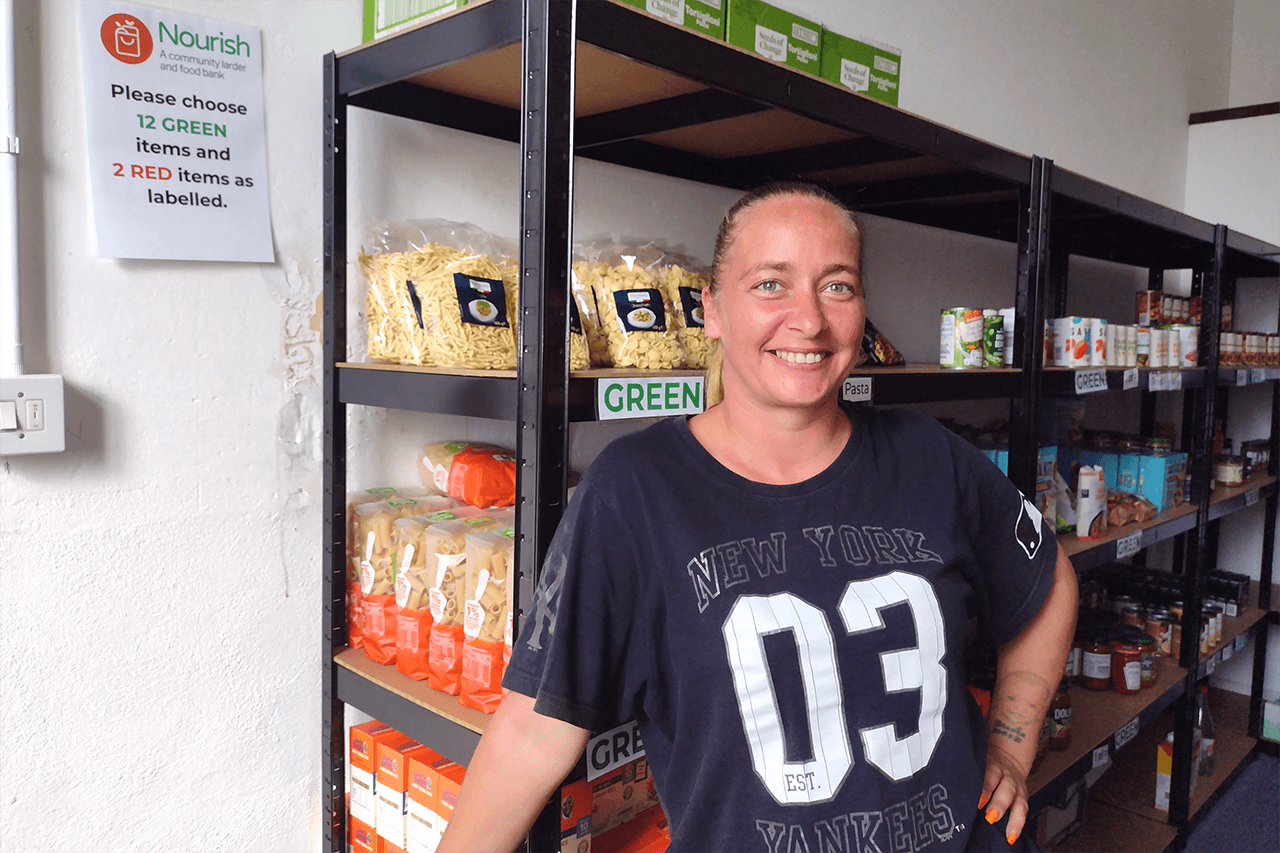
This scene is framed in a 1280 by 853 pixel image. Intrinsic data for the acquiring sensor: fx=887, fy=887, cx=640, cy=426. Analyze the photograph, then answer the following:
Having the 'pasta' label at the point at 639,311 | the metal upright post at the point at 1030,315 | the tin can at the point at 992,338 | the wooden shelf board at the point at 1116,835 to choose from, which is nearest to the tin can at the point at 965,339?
the tin can at the point at 992,338

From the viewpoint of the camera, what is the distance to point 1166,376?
2621mm

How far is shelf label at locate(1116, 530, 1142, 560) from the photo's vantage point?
239cm

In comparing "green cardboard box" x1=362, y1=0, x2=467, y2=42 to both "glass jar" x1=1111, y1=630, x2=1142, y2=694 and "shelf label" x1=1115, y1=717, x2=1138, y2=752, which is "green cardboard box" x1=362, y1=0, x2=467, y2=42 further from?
"glass jar" x1=1111, y1=630, x2=1142, y2=694

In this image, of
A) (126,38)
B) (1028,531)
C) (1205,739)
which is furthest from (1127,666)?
(126,38)

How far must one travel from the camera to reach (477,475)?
167 centimetres

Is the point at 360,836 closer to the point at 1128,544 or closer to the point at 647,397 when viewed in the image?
the point at 647,397

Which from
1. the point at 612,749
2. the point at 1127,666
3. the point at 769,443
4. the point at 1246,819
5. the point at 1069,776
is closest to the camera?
the point at 769,443

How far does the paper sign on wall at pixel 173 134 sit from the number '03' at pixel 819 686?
1.06m

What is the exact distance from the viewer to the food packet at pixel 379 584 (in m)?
1.56

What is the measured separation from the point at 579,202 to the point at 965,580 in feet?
3.77

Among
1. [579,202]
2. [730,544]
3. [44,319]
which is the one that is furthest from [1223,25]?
[44,319]

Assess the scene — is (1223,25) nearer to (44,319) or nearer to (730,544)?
(730,544)

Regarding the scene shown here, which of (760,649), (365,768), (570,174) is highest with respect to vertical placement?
(570,174)

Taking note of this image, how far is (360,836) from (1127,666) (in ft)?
7.48
